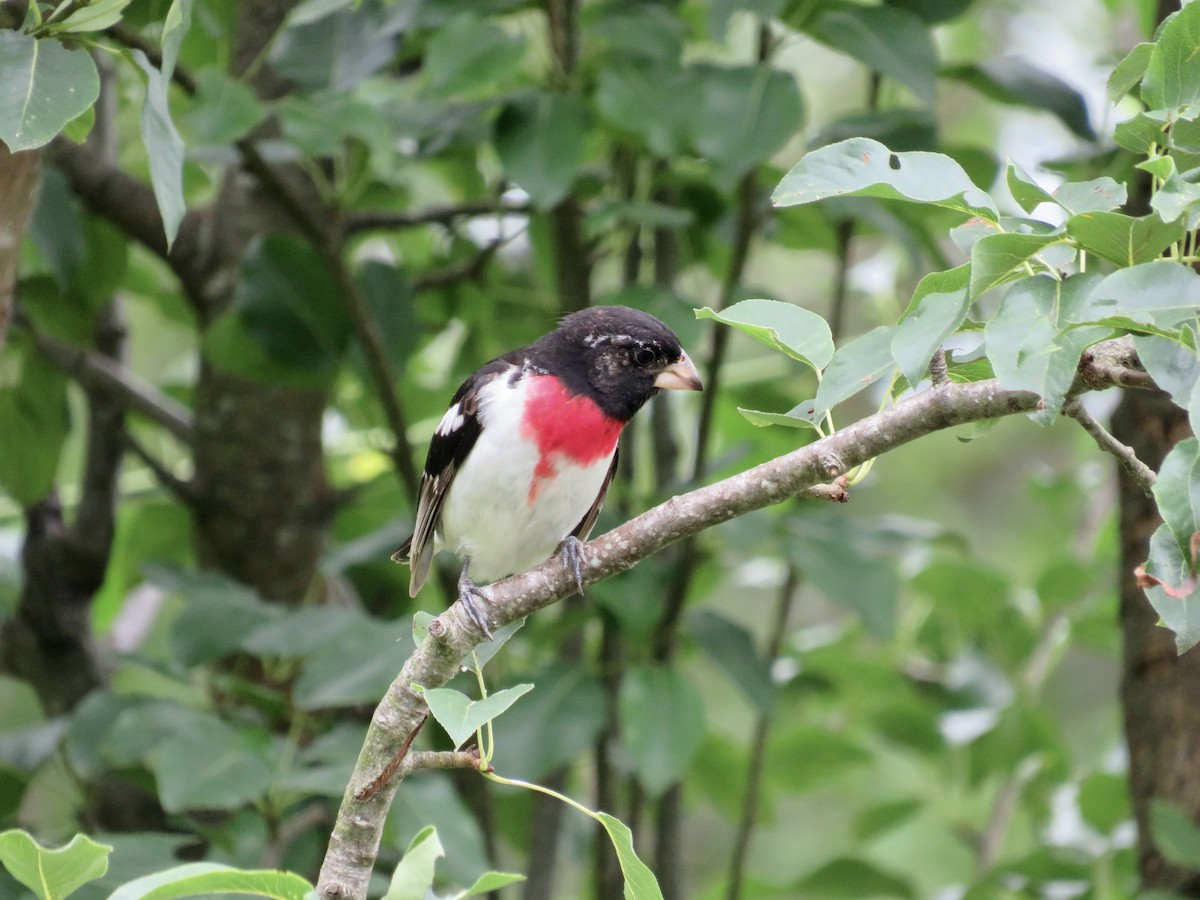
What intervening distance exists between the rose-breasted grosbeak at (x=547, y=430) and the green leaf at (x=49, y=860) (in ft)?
6.18

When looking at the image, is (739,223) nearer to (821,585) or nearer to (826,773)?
(821,585)

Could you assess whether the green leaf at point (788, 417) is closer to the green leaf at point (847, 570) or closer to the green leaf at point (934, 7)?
the green leaf at point (847, 570)

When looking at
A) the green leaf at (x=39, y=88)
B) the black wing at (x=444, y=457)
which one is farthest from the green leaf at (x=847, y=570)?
the green leaf at (x=39, y=88)

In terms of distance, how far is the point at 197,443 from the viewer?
4.84m

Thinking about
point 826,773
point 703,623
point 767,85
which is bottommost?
point 826,773

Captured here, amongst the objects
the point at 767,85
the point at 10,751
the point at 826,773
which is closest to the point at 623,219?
the point at 767,85

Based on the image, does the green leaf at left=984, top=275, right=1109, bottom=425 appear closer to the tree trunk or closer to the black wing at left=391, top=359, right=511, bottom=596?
the black wing at left=391, top=359, right=511, bottom=596

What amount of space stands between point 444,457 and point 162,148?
1.58 m

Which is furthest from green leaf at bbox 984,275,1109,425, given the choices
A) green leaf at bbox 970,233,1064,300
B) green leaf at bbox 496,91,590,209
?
green leaf at bbox 496,91,590,209

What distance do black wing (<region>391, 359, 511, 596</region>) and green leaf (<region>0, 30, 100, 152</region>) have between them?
169 centimetres

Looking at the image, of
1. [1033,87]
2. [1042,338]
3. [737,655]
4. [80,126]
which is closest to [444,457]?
[737,655]

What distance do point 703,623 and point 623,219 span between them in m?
1.40

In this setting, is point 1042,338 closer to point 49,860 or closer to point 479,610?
point 479,610

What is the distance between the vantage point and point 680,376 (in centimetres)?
365
